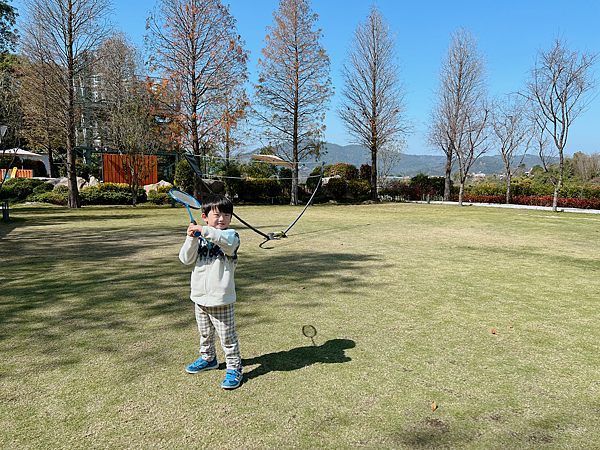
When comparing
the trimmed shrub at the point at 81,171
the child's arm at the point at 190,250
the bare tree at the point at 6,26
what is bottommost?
the child's arm at the point at 190,250

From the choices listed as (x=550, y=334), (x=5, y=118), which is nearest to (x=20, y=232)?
(x=5, y=118)

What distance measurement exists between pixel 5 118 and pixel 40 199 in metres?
7.21

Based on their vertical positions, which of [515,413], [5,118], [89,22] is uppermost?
[89,22]

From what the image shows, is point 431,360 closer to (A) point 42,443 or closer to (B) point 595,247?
(A) point 42,443

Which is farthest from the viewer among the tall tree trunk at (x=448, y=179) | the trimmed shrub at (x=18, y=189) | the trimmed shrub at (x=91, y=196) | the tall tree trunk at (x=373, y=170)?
the tall tree trunk at (x=448, y=179)

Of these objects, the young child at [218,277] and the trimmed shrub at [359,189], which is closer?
the young child at [218,277]

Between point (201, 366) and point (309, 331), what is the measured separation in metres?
1.11

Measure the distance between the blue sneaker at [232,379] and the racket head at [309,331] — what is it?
97 cm

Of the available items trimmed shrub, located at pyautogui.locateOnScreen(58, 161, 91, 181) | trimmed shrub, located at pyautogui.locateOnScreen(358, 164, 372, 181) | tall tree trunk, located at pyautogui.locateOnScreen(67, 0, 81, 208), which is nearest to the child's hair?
tall tree trunk, located at pyautogui.locateOnScreen(67, 0, 81, 208)

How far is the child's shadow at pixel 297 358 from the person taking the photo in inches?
115

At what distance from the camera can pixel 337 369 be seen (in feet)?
9.62

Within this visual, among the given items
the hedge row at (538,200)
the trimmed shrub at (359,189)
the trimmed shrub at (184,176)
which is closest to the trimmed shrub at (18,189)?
the trimmed shrub at (184,176)

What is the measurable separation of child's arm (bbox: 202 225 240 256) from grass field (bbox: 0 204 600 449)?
919mm

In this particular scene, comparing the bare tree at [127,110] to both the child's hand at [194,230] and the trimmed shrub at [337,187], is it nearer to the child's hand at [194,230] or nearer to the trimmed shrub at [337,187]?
the trimmed shrub at [337,187]
